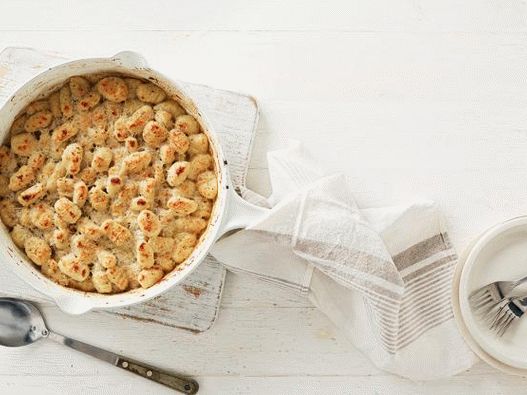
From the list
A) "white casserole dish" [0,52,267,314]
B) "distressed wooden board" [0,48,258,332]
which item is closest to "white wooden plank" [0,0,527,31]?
"distressed wooden board" [0,48,258,332]

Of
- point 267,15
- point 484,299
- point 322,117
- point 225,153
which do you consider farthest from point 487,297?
point 267,15

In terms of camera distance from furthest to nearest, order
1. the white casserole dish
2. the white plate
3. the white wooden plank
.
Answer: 1. the white wooden plank
2. the white plate
3. the white casserole dish

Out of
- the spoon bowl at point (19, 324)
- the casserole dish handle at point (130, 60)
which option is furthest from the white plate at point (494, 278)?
the spoon bowl at point (19, 324)

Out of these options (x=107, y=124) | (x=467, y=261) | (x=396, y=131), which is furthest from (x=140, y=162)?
(x=467, y=261)

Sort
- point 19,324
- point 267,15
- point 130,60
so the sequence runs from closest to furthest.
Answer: point 130,60, point 19,324, point 267,15

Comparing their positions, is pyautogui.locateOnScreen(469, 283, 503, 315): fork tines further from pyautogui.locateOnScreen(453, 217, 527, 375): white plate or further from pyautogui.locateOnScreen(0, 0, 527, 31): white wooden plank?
pyautogui.locateOnScreen(0, 0, 527, 31): white wooden plank

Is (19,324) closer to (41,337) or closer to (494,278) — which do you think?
(41,337)

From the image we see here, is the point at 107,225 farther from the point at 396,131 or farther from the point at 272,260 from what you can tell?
the point at 396,131

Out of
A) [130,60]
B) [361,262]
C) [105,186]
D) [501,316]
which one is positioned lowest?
[501,316]
